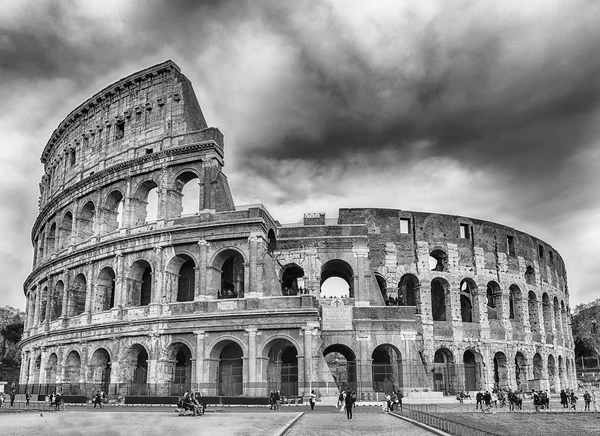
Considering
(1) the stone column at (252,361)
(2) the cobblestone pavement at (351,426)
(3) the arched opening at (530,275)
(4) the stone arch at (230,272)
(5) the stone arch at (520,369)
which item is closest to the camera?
(2) the cobblestone pavement at (351,426)

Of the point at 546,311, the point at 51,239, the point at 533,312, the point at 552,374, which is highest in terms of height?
the point at 51,239

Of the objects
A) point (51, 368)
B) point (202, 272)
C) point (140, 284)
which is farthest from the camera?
point (51, 368)

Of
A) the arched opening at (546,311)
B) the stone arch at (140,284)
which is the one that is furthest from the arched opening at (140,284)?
the arched opening at (546,311)

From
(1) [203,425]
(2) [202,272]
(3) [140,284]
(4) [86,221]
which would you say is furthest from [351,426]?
(4) [86,221]

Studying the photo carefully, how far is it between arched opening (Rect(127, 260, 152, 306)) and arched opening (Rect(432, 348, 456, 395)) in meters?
16.6

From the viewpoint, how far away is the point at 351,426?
17.3 metres

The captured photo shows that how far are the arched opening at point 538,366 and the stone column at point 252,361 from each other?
71.7ft

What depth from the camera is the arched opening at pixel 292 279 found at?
113ft

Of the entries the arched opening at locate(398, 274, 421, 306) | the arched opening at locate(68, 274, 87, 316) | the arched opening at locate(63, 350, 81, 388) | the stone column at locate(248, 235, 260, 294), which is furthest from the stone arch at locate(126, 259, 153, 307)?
the arched opening at locate(398, 274, 421, 306)

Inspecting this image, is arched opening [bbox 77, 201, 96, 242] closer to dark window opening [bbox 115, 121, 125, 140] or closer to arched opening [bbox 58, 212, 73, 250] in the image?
arched opening [bbox 58, 212, 73, 250]

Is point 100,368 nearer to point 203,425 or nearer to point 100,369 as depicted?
point 100,369

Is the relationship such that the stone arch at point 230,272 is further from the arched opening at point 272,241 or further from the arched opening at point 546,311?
the arched opening at point 546,311

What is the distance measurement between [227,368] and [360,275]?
8.56 m

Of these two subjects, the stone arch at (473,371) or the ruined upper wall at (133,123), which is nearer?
the ruined upper wall at (133,123)
